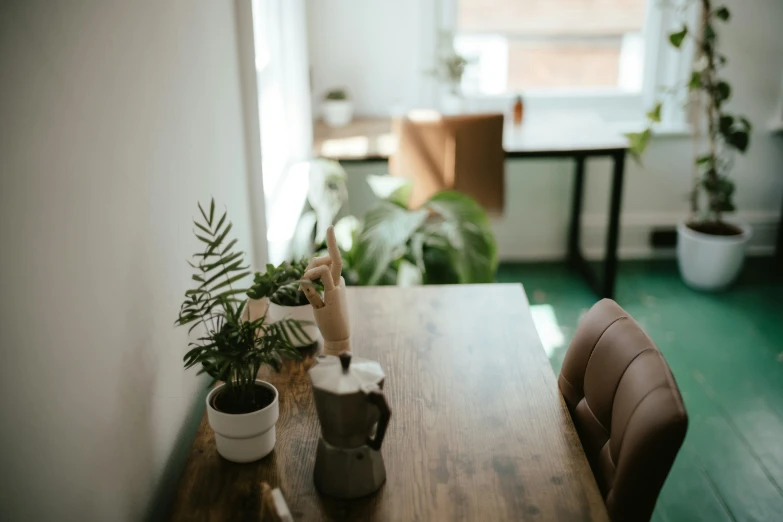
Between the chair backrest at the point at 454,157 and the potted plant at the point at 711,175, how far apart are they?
2.28 feet

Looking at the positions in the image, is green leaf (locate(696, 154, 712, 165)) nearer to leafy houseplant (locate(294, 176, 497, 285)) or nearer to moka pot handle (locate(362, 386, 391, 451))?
leafy houseplant (locate(294, 176, 497, 285))

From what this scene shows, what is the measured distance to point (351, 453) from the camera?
1086 mm

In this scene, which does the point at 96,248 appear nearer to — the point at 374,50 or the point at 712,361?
the point at 712,361

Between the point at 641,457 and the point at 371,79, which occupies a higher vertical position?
the point at 371,79

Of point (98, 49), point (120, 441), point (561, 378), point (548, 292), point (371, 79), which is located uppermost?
point (98, 49)

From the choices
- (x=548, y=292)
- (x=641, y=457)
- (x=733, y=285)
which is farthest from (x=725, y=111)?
(x=641, y=457)

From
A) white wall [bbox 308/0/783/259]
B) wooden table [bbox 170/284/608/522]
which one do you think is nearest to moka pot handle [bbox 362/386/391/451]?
wooden table [bbox 170/284/608/522]

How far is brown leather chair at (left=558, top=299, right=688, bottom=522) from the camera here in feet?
3.67

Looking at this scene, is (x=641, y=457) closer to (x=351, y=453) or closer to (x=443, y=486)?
(x=443, y=486)

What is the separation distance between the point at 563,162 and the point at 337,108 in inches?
47.4

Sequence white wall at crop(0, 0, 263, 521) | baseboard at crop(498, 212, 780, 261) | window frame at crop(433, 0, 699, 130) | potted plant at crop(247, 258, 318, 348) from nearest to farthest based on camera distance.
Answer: white wall at crop(0, 0, 263, 521) → potted plant at crop(247, 258, 318, 348) → window frame at crop(433, 0, 699, 130) → baseboard at crop(498, 212, 780, 261)

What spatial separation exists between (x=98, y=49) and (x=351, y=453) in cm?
66

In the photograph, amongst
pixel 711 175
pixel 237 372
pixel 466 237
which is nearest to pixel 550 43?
pixel 711 175

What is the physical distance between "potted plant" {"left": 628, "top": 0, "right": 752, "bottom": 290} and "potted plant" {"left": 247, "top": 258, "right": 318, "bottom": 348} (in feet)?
7.16
